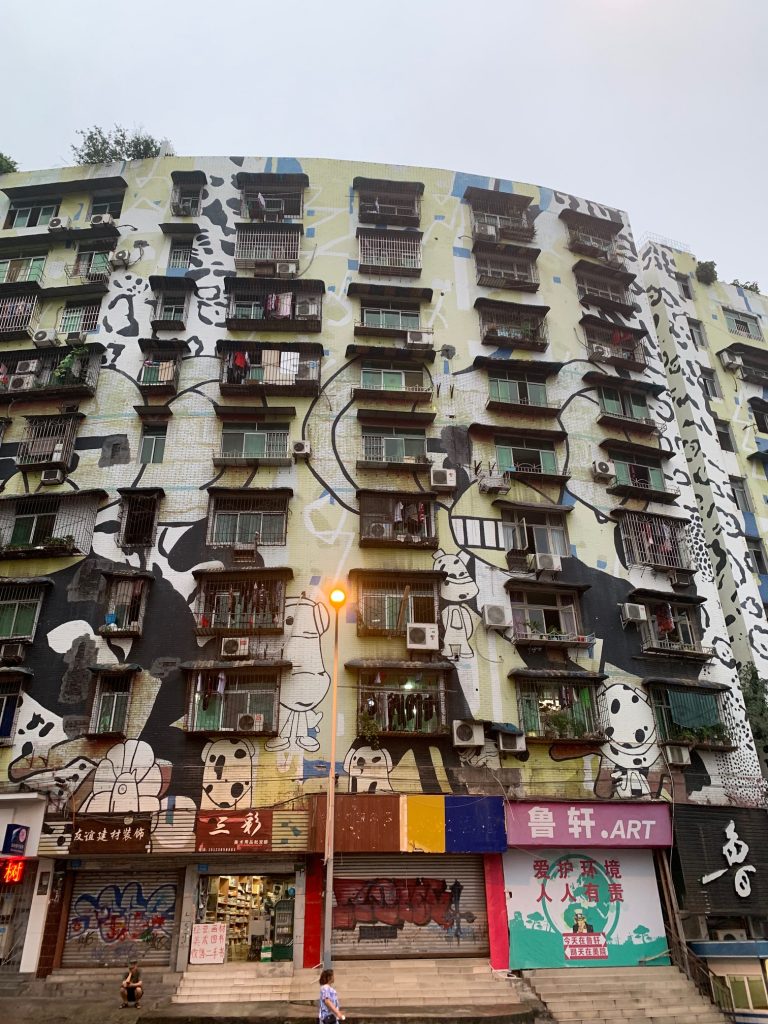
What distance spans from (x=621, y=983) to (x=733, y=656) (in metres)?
10.7

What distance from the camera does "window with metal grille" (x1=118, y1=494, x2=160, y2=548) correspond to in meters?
20.8

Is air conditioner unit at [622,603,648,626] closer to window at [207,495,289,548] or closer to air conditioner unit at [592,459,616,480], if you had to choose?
air conditioner unit at [592,459,616,480]

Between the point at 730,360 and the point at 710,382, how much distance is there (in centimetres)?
141

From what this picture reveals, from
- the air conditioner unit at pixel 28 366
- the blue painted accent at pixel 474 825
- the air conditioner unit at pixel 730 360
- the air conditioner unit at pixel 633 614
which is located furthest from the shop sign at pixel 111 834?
the air conditioner unit at pixel 730 360

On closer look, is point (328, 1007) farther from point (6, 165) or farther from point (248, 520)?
point (6, 165)

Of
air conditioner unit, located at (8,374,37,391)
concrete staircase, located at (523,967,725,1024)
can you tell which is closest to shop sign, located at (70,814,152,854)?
concrete staircase, located at (523,967,725,1024)

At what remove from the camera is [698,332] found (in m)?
30.6

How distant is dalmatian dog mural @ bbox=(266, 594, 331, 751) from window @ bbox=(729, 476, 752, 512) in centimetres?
1766

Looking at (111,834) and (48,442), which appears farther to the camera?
(48,442)

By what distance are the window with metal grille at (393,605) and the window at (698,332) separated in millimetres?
18169

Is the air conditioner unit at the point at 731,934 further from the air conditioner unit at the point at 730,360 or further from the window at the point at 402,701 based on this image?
the air conditioner unit at the point at 730,360

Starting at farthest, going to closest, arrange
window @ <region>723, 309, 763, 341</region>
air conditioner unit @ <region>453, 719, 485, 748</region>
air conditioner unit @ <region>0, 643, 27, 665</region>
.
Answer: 1. window @ <region>723, 309, 763, 341</region>
2. air conditioner unit @ <region>0, 643, 27, 665</region>
3. air conditioner unit @ <region>453, 719, 485, 748</region>

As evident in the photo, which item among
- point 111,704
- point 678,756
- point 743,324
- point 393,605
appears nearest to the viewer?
point 111,704

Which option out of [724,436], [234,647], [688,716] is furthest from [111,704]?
[724,436]
